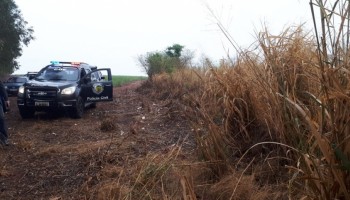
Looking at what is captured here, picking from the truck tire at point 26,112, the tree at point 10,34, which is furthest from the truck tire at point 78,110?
the tree at point 10,34

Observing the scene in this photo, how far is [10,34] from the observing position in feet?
116

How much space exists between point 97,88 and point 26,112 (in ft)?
7.27

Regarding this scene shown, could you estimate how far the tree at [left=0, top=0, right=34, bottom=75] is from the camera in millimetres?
34531

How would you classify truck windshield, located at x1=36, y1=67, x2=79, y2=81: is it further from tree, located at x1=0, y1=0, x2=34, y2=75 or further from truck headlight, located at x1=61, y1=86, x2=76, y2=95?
tree, located at x1=0, y1=0, x2=34, y2=75

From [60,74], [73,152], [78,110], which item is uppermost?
[60,74]

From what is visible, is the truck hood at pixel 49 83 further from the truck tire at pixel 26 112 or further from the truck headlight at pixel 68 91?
the truck tire at pixel 26 112

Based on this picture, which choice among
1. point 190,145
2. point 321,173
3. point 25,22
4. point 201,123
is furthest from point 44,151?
point 25,22

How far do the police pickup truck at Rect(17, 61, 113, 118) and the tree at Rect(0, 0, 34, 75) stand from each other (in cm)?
2212

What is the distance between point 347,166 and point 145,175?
2279 mm

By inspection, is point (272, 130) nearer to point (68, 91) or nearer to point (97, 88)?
point (68, 91)

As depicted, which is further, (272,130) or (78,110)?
(78,110)

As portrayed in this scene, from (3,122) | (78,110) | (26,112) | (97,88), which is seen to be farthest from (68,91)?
(3,122)

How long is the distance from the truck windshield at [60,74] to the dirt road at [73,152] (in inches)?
67.8

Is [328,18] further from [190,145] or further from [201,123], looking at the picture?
[190,145]
